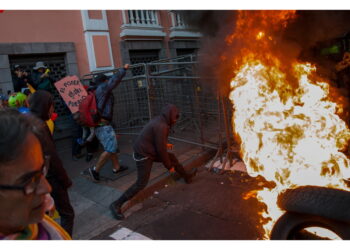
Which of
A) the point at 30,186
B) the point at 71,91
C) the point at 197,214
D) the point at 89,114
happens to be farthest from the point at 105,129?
the point at 30,186

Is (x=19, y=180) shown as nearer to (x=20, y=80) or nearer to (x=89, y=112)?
(x=89, y=112)

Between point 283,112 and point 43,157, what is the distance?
125 inches

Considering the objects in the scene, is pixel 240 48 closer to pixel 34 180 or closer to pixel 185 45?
pixel 34 180

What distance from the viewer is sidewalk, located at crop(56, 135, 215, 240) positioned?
4180 millimetres

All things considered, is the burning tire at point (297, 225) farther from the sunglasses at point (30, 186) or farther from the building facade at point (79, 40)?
the building facade at point (79, 40)

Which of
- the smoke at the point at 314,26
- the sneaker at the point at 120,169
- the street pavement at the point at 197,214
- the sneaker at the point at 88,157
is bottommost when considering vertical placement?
the street pavement at the point at 197,214

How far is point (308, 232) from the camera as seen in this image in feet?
6.97

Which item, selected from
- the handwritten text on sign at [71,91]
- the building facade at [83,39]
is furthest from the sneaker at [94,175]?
the building facade at [83,39]

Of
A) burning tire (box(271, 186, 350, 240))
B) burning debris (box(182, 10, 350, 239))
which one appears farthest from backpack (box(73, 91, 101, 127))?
burning tire (box(271, 186, 350, 240))

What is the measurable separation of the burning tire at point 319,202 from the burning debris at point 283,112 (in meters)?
1.09

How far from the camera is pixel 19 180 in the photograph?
111 cm

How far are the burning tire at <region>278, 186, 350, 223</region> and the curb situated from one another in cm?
287

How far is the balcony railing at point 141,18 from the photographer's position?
34.1 feet

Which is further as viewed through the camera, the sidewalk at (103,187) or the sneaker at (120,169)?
the sneaker at (120,169)
